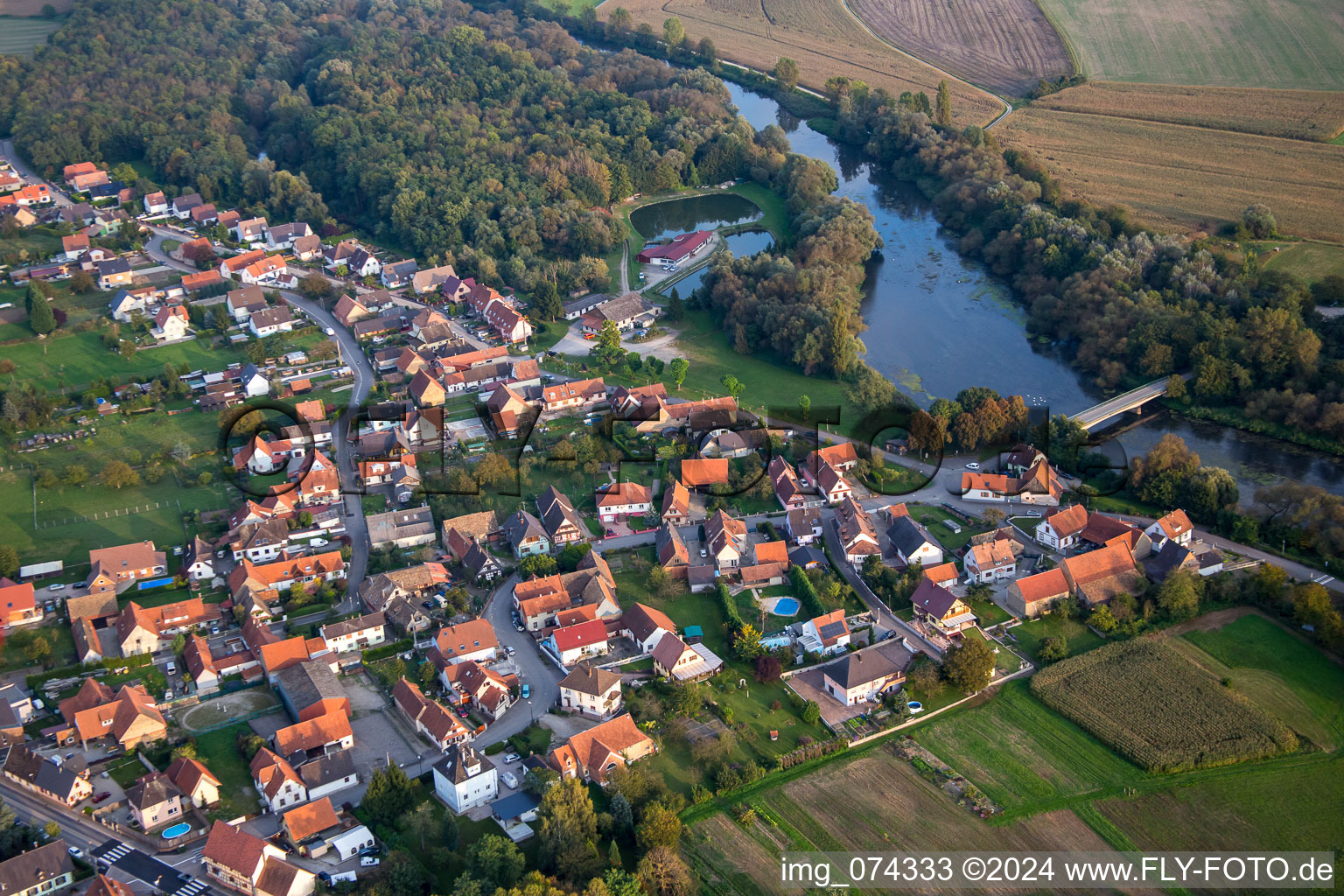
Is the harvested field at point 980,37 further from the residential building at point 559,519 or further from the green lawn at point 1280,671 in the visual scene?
the residential building at point 559,519

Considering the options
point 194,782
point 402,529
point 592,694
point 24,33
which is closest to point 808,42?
point 24,33

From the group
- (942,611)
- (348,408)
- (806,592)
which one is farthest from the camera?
(348,408)

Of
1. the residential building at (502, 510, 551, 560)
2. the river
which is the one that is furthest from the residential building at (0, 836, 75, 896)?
the river

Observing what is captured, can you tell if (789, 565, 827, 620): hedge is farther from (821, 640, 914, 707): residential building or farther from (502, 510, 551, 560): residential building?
(502, 510, 551, 560): residential building

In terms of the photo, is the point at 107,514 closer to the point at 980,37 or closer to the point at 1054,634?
the point at 1054,634

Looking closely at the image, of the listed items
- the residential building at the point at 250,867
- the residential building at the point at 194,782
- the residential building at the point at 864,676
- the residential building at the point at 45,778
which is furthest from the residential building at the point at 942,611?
the residential building at the point at 45,778
